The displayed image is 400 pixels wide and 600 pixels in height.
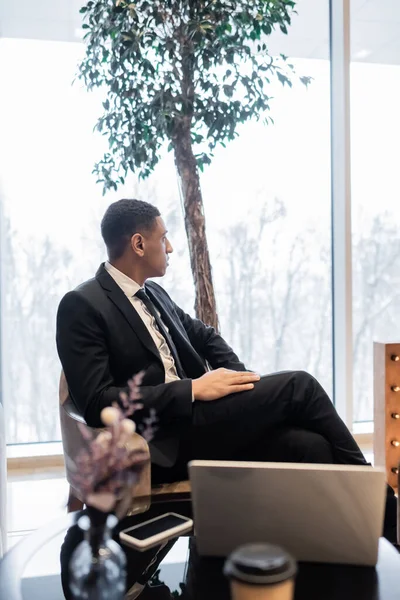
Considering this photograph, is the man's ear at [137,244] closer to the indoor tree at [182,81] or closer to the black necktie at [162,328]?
the black necktie at [162,328]

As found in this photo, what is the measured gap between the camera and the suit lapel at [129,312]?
1.99m

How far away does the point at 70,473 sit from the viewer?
1.85 m

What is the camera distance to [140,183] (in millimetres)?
3301

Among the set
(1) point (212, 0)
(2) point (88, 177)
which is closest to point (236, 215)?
(2) point (88, 177)

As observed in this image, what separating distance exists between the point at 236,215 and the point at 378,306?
44.0 inches

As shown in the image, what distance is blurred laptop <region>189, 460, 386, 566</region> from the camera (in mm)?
939

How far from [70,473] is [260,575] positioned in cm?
126

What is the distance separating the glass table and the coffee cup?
0.28 m

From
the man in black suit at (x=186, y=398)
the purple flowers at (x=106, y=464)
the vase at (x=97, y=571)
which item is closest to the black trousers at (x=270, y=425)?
the man in black suit at (x=186, y=398)

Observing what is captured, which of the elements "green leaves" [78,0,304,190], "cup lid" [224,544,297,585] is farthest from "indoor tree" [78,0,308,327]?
"cup lid" [224,544,297,585]

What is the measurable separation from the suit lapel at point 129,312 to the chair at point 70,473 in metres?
0.33

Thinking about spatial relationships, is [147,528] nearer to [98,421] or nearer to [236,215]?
[98,421]

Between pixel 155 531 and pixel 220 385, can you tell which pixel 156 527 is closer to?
pixel 155 531

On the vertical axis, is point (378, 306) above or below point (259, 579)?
above
